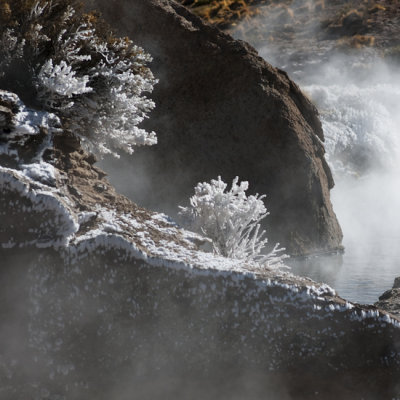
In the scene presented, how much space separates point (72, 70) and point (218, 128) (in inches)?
128

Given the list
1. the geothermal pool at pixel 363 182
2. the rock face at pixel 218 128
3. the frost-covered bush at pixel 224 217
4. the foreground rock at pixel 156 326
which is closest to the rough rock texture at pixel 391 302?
the geothermal pool at pixel 363 182

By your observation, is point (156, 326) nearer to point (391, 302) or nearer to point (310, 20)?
point (391, 302)

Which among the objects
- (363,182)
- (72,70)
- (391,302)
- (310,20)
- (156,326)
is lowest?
(156,326)

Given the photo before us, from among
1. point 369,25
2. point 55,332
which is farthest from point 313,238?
point 369,25

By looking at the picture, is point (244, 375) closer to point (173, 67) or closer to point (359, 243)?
point (173, 67)

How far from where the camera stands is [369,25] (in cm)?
2327

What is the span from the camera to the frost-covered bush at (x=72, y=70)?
11.3ft

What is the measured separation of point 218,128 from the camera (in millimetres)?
6852

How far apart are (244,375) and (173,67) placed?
14.3 feet

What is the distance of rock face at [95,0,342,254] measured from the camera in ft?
21.4

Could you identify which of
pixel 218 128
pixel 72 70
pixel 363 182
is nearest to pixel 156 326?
pixel 72 70

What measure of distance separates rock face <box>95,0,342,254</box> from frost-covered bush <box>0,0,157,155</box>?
2464mm

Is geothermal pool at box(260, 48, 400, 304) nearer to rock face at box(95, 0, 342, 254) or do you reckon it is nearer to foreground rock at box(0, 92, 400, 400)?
rock face at box(95, 0, 342, 254)

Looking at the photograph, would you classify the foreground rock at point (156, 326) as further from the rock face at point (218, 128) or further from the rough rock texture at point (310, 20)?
the rough rock texture at point (310, 20)
